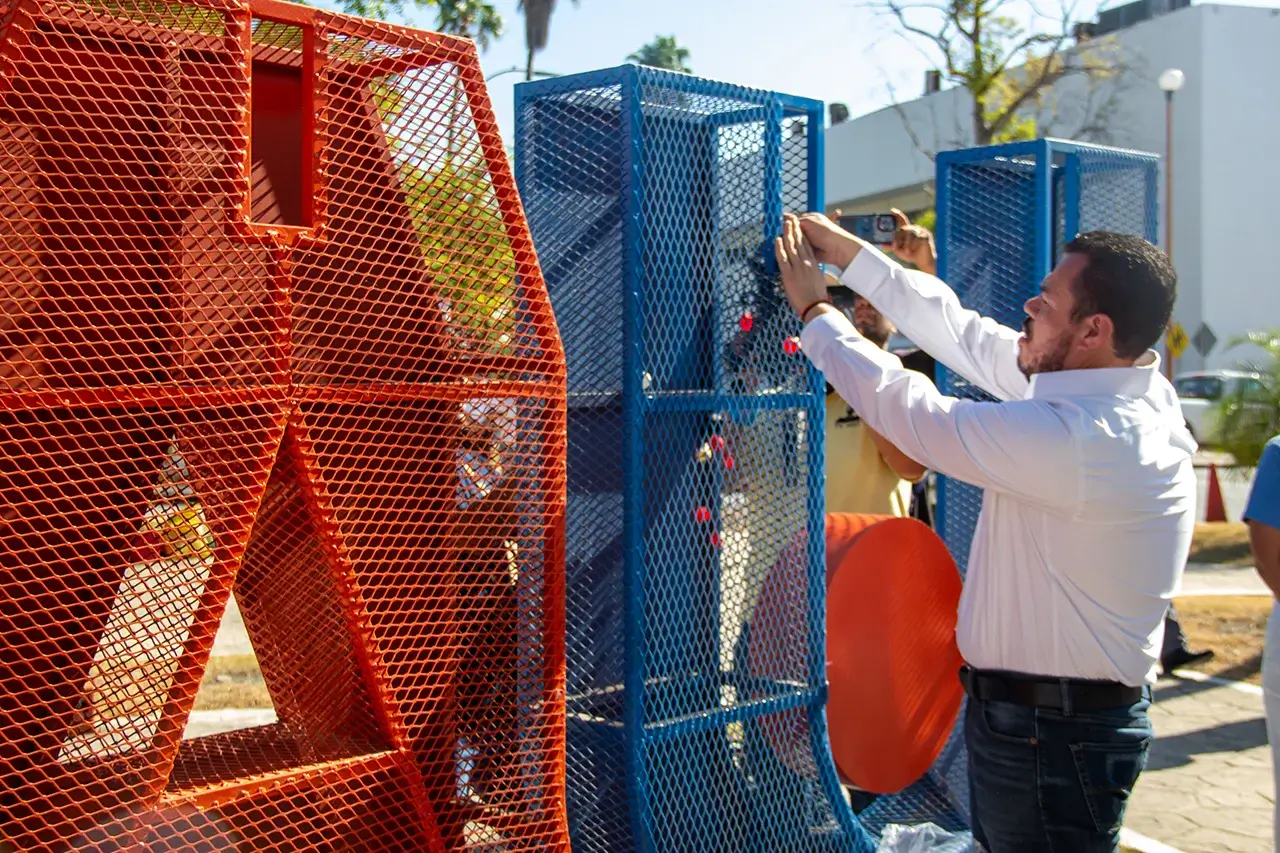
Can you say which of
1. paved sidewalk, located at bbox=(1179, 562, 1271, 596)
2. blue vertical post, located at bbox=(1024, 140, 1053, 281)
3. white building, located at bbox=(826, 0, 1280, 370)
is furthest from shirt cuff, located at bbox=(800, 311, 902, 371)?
white building, located at bbox=(826, 0, 1280, 370)

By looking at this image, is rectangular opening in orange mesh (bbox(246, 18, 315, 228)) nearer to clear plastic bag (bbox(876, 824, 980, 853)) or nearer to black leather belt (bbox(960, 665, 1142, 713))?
black leather belt (bbox(960, 665, 1142, 713))

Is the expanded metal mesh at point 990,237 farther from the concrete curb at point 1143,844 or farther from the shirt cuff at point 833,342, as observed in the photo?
the shirt cuff at point 833,342

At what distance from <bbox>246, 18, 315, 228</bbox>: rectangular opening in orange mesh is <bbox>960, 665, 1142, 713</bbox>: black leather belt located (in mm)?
1936

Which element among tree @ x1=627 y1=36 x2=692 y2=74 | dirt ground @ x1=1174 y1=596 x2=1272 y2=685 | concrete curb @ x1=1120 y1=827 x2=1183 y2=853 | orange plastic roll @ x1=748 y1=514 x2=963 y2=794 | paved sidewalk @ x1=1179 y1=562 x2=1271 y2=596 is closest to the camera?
orange plastic roll @ x1=748 y1=514 x2=963 y2=794

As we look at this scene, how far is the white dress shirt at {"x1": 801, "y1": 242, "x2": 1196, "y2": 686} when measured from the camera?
302 cm

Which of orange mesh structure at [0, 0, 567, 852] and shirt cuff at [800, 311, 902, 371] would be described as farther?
shirt cuff at [800, 311, 902, 371]

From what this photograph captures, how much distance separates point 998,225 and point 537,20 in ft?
116

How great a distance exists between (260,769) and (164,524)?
2.02 feet

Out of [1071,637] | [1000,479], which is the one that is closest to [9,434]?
[1000,479]

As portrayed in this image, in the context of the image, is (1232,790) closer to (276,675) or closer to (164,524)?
(276,675)

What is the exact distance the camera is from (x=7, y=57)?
230cm

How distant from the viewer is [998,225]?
5367mm

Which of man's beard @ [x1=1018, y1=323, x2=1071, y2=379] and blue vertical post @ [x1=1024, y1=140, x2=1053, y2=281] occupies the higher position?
blue vertical post @ [x1=1024, y1=140, x2=1053, y2=281]

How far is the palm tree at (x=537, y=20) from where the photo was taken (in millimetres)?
38406
